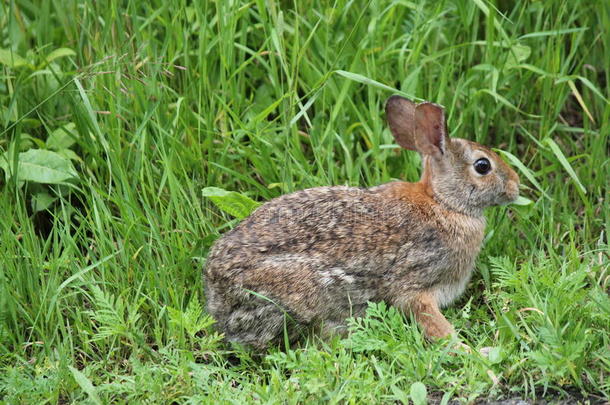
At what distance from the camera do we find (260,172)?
5.42 metres

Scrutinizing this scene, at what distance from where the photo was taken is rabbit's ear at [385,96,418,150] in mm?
5004

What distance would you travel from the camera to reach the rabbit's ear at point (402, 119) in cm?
500

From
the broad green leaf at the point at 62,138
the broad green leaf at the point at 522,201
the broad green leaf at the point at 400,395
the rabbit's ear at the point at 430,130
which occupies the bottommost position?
the broad green leaf at the point at 400,395

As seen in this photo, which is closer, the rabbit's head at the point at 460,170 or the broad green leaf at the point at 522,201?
the rabbit's head at the point at 460,170

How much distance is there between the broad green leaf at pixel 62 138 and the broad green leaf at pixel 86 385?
1563 millimetres

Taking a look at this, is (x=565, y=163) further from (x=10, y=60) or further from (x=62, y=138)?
(x=10, y=60)

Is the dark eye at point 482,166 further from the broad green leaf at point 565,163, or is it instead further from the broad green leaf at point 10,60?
the broad green leaf at point 10,60

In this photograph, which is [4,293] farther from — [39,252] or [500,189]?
[500,189]

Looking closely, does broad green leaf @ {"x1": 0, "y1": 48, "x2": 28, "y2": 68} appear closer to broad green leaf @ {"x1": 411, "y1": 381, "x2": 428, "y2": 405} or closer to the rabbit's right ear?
the rabbit's right ear

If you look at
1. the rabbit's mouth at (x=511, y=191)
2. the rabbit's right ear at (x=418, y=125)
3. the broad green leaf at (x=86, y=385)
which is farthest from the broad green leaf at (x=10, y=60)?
the rabbit's mouth at (x=511, y=191)

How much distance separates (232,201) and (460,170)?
1.22m

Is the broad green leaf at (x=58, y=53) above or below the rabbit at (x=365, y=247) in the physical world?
above

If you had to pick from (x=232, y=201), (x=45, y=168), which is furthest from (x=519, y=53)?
(x=45, y=168)

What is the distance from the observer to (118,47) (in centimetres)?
550
